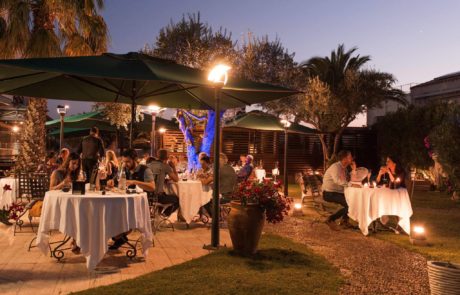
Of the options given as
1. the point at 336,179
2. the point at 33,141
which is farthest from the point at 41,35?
the point at 336,179

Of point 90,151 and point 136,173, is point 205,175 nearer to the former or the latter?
point 136,173

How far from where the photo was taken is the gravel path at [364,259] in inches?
241

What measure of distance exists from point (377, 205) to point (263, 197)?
3318 millimetres

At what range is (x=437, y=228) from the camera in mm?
11055

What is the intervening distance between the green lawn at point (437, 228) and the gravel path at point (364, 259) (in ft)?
1.22

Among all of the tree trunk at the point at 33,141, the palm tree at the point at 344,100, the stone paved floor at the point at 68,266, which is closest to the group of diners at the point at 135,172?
the stone paved floor at the point at 68,266

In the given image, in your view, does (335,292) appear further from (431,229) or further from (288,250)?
(431,229)

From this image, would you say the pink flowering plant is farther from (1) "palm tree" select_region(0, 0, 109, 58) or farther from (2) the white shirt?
(1) "palm tree" select_region(0, 0, 109, 58)

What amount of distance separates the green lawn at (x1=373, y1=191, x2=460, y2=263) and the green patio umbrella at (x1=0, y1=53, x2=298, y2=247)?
132 inches

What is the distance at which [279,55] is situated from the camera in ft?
71.5

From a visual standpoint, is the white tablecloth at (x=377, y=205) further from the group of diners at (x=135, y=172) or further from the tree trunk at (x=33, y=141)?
the tree trunk at (x=33, y=141)

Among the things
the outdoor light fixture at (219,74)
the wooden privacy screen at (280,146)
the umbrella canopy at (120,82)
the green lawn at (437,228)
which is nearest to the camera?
the umbrella canopy at (120,82)

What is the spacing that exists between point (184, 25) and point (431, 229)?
14.2 meters

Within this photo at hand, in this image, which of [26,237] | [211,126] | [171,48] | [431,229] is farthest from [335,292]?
[171,48]
